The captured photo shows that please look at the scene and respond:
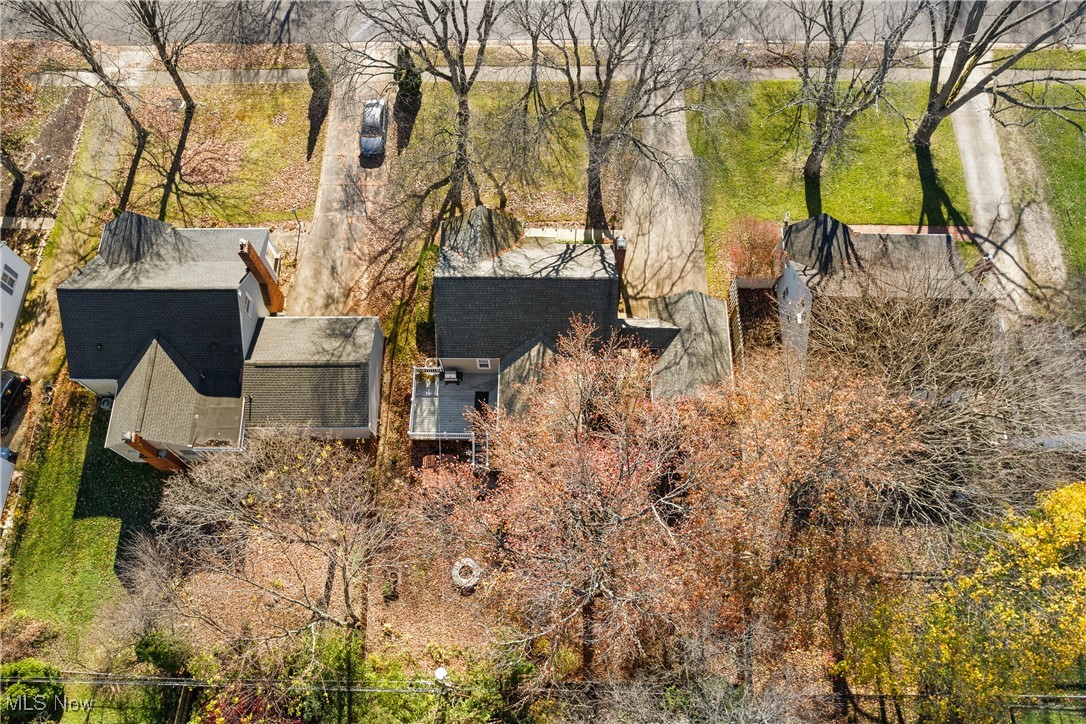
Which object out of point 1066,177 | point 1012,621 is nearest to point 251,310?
point 1012,621

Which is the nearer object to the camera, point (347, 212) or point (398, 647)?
point (398, 647)

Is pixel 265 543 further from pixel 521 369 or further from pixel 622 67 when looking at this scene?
pixel 622 67

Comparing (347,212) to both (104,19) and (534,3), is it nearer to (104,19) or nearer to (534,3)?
(534,3)

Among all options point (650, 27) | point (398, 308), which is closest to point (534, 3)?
point (650, 27)

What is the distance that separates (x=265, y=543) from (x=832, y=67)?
4240 cm

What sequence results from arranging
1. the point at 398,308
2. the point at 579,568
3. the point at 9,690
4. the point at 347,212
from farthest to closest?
1. the point at 347,212
2. the point at 398,308
3. the point at 9,690
4. the point at 579,568

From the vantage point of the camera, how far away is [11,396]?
3591 cm

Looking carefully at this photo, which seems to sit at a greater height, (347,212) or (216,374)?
(347,212)

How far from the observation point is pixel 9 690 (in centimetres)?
2841

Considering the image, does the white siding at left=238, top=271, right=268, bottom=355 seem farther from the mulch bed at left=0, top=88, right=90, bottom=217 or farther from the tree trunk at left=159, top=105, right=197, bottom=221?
the mulch bed at left=0, top=88, right=90, bottom=217

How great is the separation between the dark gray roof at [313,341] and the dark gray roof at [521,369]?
763cm

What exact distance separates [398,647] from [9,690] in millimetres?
17123

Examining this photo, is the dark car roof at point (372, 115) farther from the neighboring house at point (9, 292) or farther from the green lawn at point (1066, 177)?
the green lawn at point (1066, 177)

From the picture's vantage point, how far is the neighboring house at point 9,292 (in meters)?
37.2
